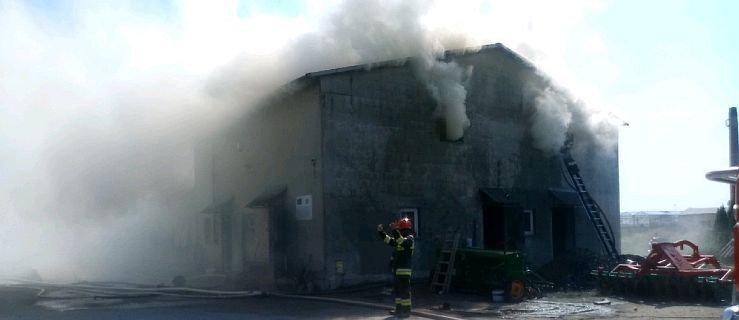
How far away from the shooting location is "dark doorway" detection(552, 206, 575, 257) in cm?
2320

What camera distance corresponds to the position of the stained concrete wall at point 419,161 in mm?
17375

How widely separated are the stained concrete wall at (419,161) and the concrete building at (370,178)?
3 cm

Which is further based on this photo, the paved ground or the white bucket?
the white bucket

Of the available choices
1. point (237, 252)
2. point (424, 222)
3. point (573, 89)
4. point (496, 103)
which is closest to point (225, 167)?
point (237, 252)

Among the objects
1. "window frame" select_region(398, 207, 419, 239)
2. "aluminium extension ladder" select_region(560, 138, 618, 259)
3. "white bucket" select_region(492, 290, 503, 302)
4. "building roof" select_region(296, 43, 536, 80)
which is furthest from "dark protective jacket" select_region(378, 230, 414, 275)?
"aluminium extension ladder" select_region(560, 138, 618, 259)

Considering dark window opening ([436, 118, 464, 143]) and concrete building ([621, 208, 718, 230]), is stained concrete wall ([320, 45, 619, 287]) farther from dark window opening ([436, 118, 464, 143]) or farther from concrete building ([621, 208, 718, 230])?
concrete building ([621, 208, 718, 230])

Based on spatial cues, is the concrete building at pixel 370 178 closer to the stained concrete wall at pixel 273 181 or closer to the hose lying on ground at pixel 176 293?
the stained concrete wall at pixel 273 181

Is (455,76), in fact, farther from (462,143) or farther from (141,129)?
(141,129)

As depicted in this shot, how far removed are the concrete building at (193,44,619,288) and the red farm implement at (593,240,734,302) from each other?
187 inches

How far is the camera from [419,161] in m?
19.0

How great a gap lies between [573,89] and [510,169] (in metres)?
3.18

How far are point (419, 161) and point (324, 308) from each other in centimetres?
577

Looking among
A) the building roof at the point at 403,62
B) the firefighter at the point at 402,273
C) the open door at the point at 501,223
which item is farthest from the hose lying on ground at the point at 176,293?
the open door at the point at 501,223

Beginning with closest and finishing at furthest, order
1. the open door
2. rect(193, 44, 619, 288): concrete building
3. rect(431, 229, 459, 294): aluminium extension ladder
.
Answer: rect(431, 229, 459, 294): aluminium extension ladder → rect(193, 44, 619, 288): concrete building → the open door
